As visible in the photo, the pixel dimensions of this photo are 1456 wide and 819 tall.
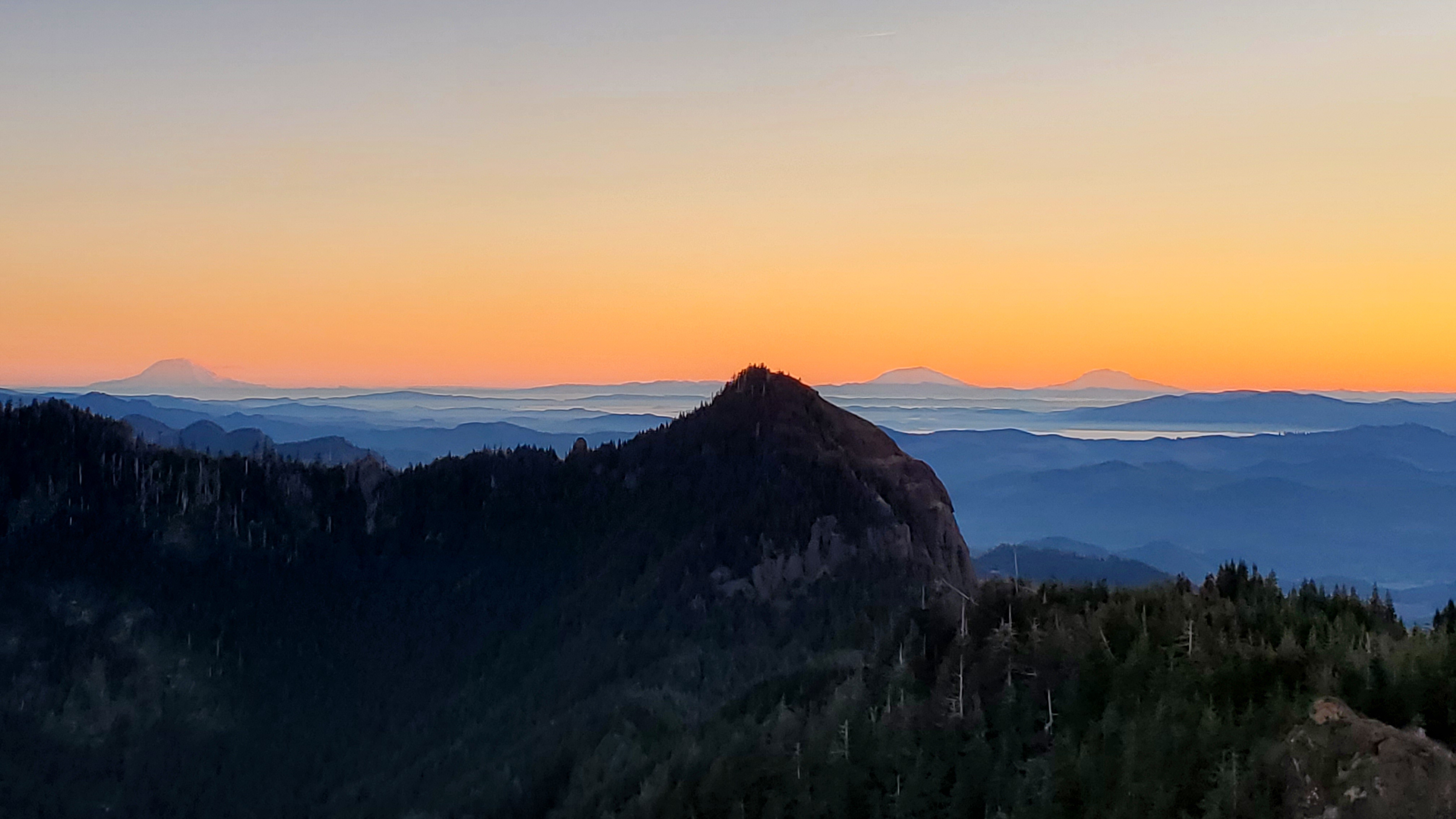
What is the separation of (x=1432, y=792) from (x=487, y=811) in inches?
6554

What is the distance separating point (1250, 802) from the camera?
218 ft

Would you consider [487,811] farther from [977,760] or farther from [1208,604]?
[1208,604]

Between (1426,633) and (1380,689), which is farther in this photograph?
(1426,633)

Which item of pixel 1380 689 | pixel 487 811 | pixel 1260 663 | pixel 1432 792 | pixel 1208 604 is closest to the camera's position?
pixel 1432 792

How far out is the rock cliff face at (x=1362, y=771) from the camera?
5747 centimetres

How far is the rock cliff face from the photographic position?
57.5 m

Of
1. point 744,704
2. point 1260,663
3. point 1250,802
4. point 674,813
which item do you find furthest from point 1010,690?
point 744,704

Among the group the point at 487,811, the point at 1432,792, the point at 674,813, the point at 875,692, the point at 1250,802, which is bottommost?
the point at 487,811

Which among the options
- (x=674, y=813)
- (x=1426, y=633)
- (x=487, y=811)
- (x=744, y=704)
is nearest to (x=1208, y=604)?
(x=1426, y=633)

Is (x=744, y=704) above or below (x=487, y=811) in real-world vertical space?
above

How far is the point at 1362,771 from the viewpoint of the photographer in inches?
2406

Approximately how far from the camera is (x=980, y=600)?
117750 millimetres

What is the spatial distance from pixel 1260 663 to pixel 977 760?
24.8 metres

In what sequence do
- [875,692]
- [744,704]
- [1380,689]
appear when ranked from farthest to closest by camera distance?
[744,704] → [875,692] → [1380,689]
